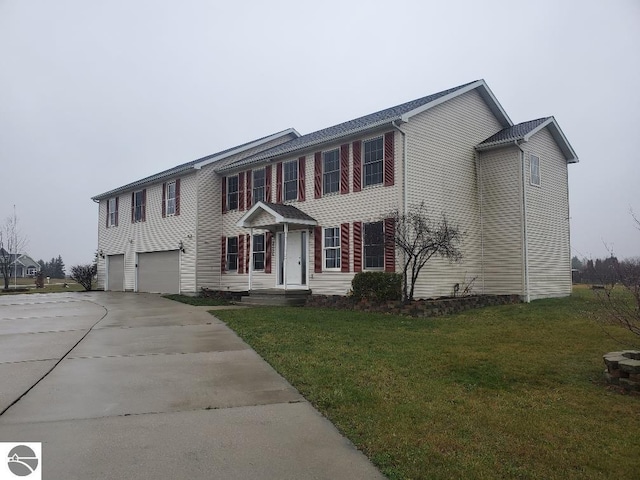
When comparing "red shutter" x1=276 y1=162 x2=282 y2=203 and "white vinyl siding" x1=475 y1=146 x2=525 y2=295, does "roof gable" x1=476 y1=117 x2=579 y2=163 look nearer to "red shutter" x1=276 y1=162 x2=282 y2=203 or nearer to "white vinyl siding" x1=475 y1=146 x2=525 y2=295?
"white vinyl siding" x1=475 y1=146 x2=525 y2=295

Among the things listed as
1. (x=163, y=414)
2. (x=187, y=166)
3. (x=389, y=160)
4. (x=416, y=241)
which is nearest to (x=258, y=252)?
(x=187, y=166)

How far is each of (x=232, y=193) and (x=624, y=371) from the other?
1743cm

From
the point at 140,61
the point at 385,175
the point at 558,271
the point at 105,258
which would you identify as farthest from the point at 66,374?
the point at 140,61

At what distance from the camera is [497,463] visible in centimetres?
344

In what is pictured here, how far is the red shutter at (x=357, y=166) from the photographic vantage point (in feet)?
50.6

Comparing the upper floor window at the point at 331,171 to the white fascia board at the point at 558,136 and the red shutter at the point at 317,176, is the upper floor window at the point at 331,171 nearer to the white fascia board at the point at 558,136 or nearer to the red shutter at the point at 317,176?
the red shutter at the point at 317,176

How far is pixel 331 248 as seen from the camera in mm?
16062

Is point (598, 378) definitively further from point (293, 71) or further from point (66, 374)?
point (293, 71)

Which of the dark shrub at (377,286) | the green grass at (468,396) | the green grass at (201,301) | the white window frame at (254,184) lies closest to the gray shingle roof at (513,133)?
the dark shrub at (377,286)

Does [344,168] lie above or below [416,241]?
above

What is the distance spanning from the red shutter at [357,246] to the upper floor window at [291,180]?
11.2ft

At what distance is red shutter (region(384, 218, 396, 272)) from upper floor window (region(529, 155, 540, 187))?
19.8 ft

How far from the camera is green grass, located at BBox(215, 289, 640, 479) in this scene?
3518 mm

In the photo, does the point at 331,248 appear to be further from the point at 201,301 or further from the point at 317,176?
the point at 201,301
